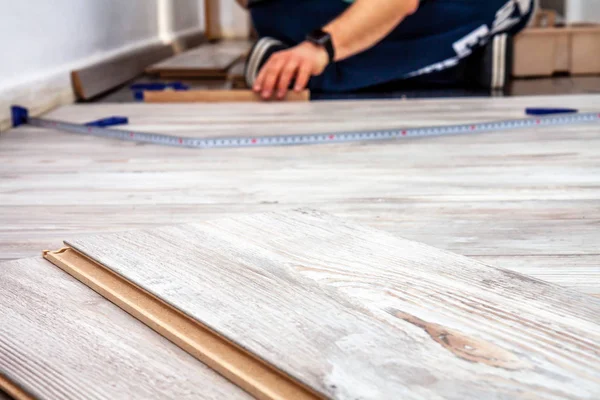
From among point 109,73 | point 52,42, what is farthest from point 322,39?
point 109,73

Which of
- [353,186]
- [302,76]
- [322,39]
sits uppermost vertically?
[322,39]

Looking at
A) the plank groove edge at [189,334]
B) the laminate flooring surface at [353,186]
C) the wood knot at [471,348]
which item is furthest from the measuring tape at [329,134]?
the wood knot at [471,348]

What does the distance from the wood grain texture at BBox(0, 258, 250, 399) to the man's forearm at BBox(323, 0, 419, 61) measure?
200 cm

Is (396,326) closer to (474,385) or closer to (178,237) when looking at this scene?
(474,385)

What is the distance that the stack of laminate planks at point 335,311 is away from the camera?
0.67 meters

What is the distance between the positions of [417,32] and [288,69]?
774mm

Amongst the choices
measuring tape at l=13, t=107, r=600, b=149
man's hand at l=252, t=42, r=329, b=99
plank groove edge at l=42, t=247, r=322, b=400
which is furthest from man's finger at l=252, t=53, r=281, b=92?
plank groove edge at l=42, t=247, r=322, b=400

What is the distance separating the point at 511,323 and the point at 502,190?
2.25ft

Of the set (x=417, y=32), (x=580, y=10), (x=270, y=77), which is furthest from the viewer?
(x=580, y=10)

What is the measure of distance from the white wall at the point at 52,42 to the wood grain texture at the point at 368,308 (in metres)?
1.49

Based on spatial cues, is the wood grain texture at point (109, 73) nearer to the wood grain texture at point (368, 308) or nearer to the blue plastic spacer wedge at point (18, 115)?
the blue plastic spacer wedge at point (18, 115)

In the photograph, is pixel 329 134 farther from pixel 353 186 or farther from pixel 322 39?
pixel 322 39

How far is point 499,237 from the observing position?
115cm

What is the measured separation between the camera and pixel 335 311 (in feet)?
2.61
